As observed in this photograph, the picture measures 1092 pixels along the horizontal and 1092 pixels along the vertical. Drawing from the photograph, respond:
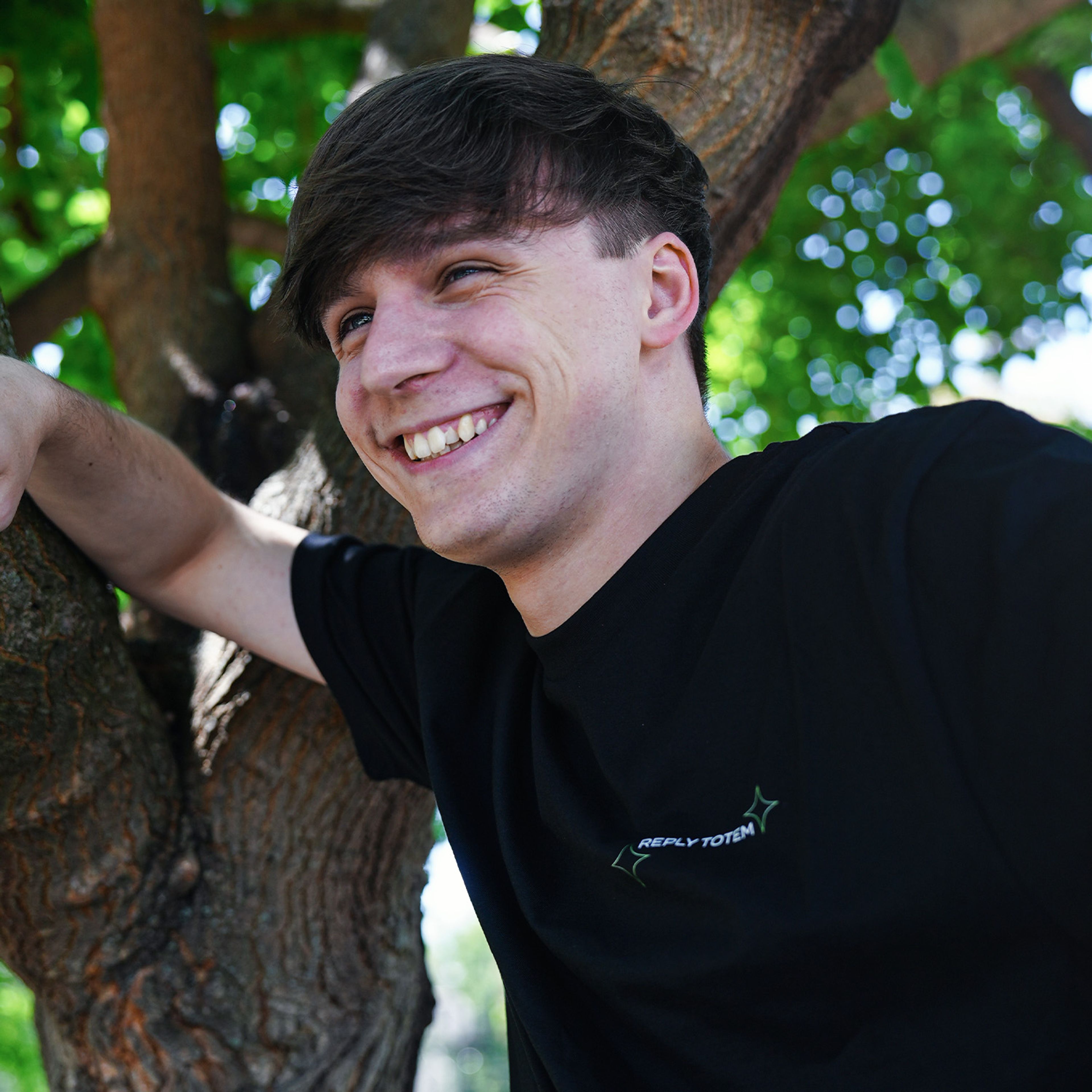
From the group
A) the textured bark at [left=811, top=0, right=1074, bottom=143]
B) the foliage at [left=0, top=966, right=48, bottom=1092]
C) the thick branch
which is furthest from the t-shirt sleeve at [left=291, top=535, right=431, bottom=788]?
the foliage at [left=0, top=966, right=48, bottom=1092]

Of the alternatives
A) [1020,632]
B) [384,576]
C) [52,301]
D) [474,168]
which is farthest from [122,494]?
→ [52,301]

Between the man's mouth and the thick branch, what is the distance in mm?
3637

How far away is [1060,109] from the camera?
236 inches

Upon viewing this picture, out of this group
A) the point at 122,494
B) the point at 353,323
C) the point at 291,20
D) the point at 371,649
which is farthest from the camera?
the point at 291,20

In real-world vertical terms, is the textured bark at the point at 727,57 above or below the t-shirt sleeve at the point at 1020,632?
above

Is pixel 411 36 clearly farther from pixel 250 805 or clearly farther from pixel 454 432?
pixel 250 805

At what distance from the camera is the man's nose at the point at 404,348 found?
186cm

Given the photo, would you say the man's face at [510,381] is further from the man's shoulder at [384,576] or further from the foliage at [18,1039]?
the foliage at [18,1039]

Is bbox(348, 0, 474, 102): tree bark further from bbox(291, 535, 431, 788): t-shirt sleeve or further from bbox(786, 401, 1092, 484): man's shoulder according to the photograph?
bbox(786, 401, 1092, 484): man's shoulder

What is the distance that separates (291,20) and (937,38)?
2875 mm

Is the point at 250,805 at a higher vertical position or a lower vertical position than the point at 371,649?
lower

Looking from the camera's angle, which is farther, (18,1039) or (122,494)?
(18,1039)

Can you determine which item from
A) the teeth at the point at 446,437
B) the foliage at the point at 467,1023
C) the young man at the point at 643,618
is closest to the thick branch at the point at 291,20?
the young man at the point at 643,618

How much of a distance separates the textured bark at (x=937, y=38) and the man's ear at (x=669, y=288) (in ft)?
6.65
